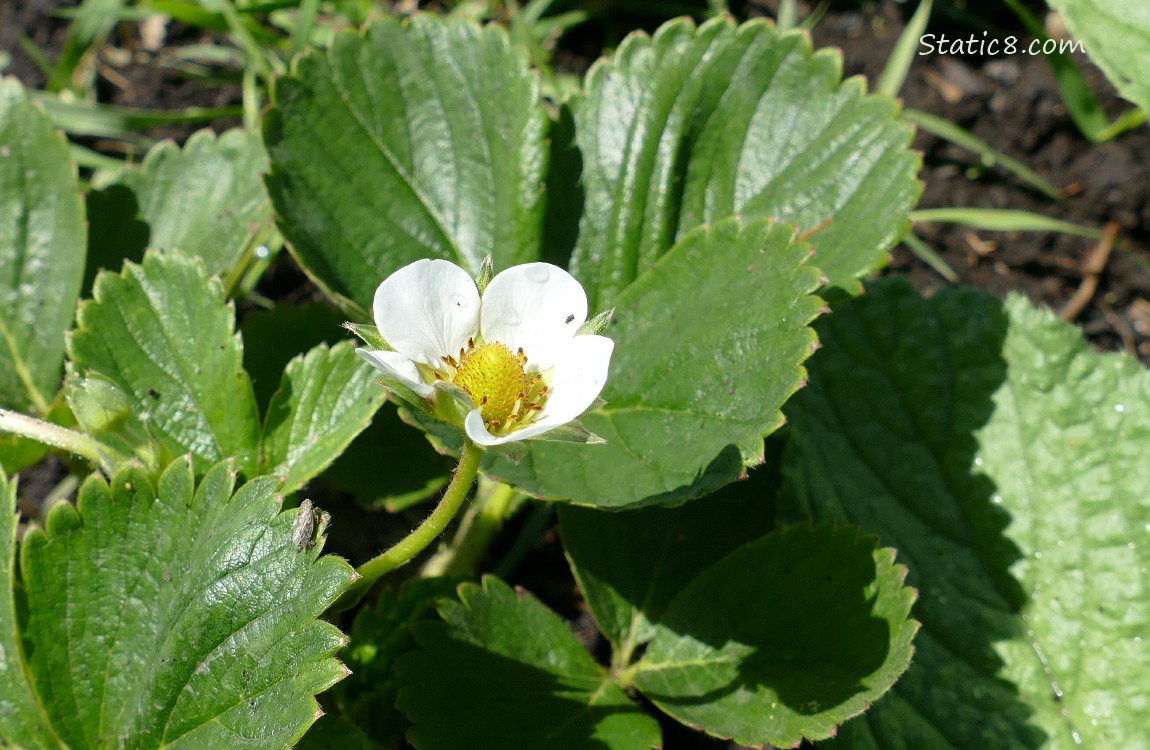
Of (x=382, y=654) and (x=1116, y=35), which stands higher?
(x=1116, y=35)

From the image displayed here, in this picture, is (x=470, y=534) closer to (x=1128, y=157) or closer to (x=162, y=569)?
(x=162, y=569)

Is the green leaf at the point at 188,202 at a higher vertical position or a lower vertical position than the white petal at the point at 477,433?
lower

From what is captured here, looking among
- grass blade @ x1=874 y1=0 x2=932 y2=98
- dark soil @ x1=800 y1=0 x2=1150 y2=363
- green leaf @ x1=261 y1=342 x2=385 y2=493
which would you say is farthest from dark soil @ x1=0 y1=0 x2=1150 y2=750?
green leaf @ x1=261 y1=342 x2=385 y2=493

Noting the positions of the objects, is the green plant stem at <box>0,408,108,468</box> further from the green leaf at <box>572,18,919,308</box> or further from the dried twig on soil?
the dried twig on soil

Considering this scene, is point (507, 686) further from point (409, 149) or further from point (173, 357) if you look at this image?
point (409, 149)

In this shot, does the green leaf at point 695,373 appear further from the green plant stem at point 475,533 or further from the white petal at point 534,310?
the green plant stem at point 475,533

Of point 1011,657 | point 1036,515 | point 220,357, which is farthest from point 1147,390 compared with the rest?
point 220,357

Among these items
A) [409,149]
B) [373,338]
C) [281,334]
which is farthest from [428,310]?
[281,334]

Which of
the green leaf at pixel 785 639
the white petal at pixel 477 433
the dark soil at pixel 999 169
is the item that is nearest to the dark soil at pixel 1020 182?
the dark soil at pixel 999 169

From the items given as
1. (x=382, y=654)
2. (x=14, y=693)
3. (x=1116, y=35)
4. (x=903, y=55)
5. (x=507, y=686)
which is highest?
(x=1116, y=35)
